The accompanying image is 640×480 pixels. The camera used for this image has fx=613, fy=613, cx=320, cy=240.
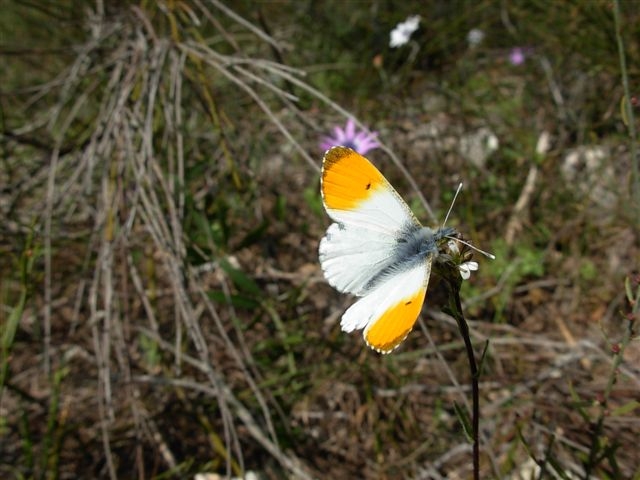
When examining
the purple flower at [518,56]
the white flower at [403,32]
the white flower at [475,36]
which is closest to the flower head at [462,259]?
the white flower at [403,32]

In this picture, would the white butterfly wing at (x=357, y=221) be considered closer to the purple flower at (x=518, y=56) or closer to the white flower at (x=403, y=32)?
the white flower at (x=403, y=32)

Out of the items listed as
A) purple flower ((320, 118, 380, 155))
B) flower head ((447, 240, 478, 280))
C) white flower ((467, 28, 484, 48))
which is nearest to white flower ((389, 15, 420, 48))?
white flower ((467, 28, 484, 48))

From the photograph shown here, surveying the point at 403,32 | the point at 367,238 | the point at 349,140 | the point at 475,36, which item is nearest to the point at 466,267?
the point at 367,238

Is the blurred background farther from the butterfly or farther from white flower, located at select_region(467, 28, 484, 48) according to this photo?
the butterfly

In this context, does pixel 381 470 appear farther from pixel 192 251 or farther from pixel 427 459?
pixel 192 251

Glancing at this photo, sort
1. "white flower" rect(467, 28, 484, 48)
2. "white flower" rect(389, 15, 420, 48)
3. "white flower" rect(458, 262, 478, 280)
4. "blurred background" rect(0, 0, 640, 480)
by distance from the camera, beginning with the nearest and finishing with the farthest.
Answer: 1. "white flower" rect(458, 262, 478, 280)
2. "blurred background" rect(0, 0, 640, 480)
3. "white flower" rect(389, 15, 420, 48)
4. "white flower" rect(467, 28, 484, 48)

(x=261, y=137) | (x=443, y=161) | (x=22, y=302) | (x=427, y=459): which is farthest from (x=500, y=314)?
(x=22, y=302)
